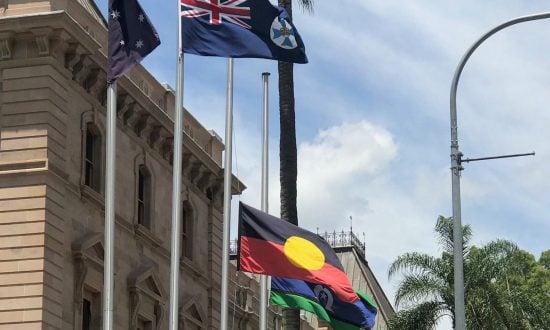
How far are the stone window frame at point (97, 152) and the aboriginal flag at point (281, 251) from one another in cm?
867

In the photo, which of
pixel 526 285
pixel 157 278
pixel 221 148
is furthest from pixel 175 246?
pixel 526 285

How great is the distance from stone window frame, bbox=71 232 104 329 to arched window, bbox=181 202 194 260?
8.25 m

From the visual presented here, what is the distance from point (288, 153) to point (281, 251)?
4802 millimetres

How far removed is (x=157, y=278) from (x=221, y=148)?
28.6 feet

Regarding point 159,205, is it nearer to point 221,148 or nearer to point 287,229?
point 221,148

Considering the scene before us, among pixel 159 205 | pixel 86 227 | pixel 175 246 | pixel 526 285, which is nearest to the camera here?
pixel 175 246

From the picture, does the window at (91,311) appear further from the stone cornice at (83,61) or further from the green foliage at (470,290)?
the green foliage at (470,290)

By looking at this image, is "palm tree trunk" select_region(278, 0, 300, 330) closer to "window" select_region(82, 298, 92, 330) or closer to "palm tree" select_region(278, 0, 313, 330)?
"palm tree" select_region(278, 0, 313, 330)

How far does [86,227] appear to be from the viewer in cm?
3581

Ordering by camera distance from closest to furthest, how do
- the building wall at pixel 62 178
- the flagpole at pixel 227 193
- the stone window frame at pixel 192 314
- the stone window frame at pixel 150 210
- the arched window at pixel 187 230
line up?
the flagpole at pixel 227 193
the building wall at pixel 62 178
the stone window frame at pixel 150 210
the stone window frame at pixel 192 314
the arched window at pixel 187 230

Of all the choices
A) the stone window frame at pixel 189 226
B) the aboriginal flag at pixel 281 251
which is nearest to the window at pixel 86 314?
the stone window frame at pixel 189 226

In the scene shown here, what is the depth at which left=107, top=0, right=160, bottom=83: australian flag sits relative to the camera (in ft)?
79.8

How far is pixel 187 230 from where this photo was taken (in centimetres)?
4519

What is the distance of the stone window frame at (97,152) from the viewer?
118 ft
